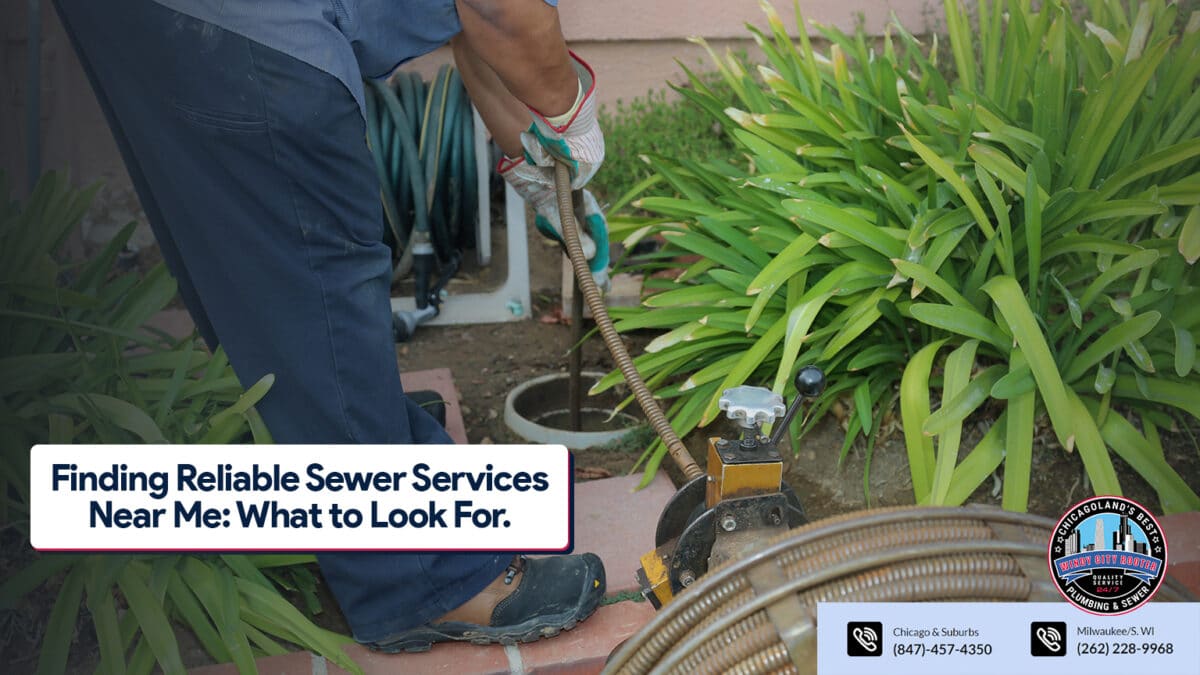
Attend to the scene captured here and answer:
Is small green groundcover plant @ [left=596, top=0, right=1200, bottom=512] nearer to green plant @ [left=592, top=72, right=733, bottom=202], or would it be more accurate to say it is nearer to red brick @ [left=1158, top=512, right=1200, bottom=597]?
red brick @ [left=1158, top=512, right=1200, bottom=597]

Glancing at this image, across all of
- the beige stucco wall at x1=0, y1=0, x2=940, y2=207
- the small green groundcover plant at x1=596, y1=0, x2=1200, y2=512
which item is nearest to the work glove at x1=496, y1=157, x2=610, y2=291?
the small green groundcover plant at x1=596, y1=0, x2=1200, y2=512

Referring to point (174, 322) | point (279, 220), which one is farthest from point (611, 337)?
point (174, 322)

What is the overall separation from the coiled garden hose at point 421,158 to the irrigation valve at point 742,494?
1.36 metres

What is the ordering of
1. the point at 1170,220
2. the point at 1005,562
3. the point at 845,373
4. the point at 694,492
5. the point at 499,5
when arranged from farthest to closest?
the point at 845,373 → the point at 1170,220 → the point at 499,5 → the point at 694,492 → the point at 1005,562

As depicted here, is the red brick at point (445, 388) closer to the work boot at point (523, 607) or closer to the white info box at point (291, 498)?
the work boot at point (523, 607)

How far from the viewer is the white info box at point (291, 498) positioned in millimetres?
1007

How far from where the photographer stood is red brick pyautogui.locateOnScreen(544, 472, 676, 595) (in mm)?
1324

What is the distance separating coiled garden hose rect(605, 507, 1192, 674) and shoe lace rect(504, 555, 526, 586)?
58 centimetres

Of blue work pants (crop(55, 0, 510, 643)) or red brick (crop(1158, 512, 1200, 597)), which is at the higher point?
blue work pants (crop(55, 0, 510, 643))

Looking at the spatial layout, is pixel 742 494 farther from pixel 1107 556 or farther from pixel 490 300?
pixel 490 300

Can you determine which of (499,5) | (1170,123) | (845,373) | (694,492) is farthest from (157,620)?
(1170,123)

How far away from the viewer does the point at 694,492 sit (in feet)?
2.85

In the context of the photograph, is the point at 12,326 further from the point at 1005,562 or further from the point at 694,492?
the point at 1005,562

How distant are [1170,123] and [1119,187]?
164 millimetres
